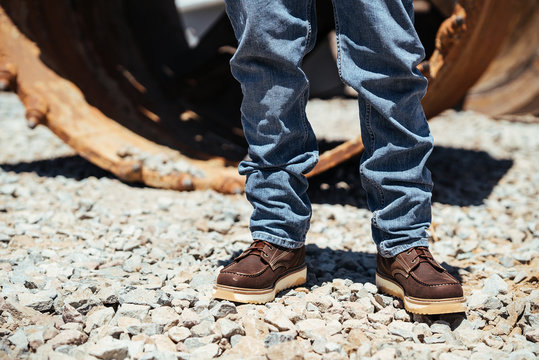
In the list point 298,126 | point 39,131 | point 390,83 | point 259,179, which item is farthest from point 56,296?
point 39,131

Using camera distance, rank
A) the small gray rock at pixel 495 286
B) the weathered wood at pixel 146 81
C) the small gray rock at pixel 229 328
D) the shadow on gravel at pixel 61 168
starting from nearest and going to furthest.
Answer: the small gray rock at pixel 229 328
the small gray rock at pixel 495 286
the weathered wood at pixel 146 81
the shadow on gravel at pixel 61 168

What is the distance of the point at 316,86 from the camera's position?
18.8 ft

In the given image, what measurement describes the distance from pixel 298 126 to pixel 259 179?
0.56ft

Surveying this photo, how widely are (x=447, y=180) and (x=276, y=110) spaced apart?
181cm

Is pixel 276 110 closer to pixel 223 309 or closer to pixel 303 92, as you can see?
pixel 303 92

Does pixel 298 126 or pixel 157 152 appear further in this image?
pixel 157 152

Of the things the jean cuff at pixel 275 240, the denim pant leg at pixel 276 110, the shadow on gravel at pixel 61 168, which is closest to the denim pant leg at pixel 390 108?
the denim pant leg at pixel 276 110

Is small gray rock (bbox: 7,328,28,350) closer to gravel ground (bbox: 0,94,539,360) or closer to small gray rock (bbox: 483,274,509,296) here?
gravel ground (bbox: 0,94,539,360)

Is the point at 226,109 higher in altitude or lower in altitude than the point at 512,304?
lower

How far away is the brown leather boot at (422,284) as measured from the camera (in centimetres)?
131

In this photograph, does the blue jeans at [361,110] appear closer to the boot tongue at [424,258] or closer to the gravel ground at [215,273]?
the boot tongue at [424,258]

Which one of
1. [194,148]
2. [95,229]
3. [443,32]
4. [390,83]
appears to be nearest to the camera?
[390,83]

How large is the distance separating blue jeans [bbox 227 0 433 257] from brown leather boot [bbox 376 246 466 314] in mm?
34

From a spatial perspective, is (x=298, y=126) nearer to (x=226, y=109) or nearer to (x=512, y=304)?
(x=512, y=304)
